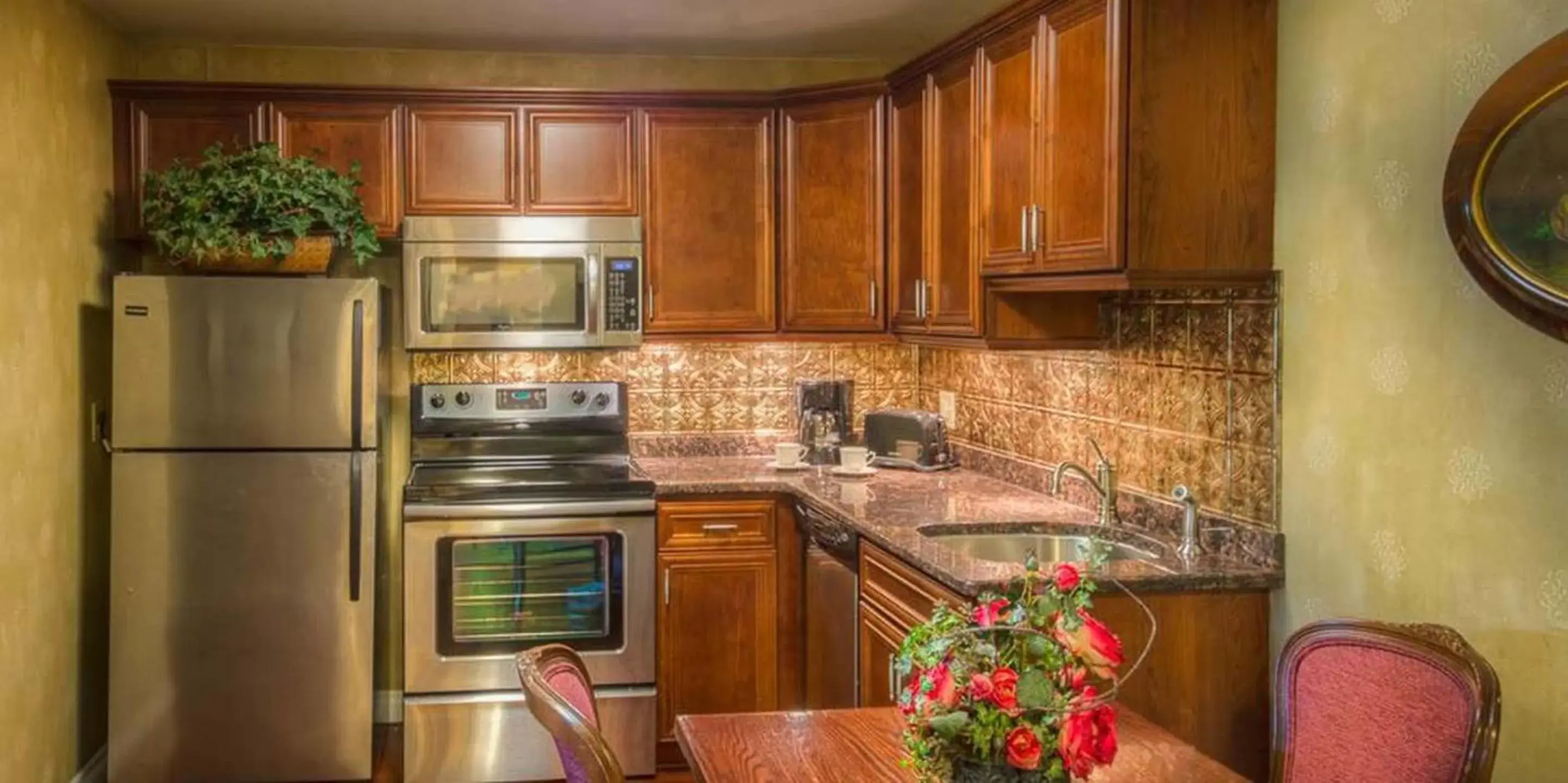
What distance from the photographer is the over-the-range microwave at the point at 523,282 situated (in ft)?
14.6

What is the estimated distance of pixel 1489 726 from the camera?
1803mm

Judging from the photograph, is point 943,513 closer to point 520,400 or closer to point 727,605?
point 727,605

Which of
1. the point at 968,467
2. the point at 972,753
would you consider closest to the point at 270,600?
the point at 968,467

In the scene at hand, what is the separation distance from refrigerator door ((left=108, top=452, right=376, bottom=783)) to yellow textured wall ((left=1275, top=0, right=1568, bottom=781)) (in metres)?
2.71

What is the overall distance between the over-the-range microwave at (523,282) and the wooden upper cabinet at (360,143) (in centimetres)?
10

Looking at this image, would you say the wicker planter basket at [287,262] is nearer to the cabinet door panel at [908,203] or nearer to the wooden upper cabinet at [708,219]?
the wooden upper cabinet at [708,219]

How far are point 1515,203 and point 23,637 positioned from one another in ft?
12.1

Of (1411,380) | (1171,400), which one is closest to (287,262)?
(1171,400)

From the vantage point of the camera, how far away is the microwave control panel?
454 centimetres

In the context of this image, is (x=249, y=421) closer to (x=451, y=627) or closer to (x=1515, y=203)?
(x=451, y=627)

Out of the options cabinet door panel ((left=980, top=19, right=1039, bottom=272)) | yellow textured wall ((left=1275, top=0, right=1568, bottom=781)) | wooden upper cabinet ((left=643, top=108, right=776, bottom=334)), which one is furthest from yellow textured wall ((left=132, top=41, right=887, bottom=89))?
yellow textured wall ((left=1275, top=0, right=1568, bottom=781))

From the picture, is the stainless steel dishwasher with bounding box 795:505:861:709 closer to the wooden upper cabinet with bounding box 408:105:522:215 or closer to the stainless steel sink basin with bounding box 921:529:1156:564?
the stainless steel sink basin with bounding box 921:529:1156:564

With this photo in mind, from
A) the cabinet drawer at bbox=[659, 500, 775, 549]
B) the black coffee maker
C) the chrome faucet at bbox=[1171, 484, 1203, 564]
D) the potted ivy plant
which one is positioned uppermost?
the potted ivy plant

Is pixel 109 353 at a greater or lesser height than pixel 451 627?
greater
